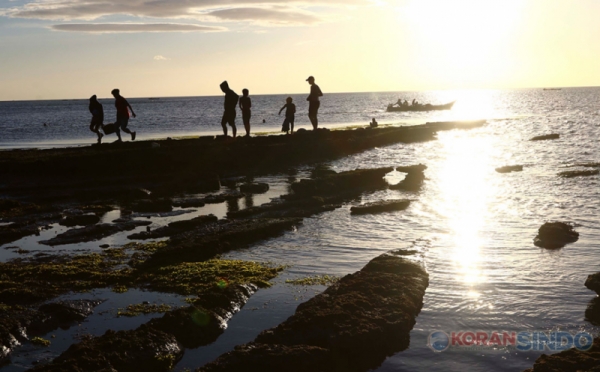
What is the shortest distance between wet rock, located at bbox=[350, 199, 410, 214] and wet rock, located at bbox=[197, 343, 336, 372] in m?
8.24

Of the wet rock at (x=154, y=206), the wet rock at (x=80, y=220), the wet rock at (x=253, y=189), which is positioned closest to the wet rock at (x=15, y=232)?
the wet rock at (x=80, y=220)

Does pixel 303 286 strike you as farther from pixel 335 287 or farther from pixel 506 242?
pixel 506 242

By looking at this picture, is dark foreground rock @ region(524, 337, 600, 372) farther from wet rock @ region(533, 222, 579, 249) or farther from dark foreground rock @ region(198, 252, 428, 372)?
wet rock @ region(533, 222, 579, 249)

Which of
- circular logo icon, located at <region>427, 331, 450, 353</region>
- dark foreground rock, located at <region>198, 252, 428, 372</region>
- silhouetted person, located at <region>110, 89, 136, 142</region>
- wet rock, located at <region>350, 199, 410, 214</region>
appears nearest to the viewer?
dark foreground rock, located at <region>198, 252, 428, 372</region>

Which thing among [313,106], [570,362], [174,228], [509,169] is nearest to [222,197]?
[174,228]

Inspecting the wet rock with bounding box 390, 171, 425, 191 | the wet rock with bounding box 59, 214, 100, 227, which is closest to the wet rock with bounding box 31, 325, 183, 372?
Answer: the wet rock with bounding box 59, 214, 100, 227

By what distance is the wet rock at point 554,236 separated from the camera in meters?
10.5

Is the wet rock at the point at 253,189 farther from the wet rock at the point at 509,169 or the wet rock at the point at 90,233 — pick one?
the wet rock at the point at 509,169

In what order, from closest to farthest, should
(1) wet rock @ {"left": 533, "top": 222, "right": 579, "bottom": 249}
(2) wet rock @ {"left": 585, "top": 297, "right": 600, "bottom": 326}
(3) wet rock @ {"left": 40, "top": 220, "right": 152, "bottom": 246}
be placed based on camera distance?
(2) wet rock @ {"left": 585, "top": 297, "right": 600, "bottom": 326} < (1) wet rock @ {"left": 533, "top": 222, "right": 579, "bottom": 249} < (3) wet rock @ {"left": 40, "top": 220, "right": 152, "bottom": 246}

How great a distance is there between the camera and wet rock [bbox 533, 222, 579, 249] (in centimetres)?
1049

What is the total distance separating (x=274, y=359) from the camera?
5328 mm

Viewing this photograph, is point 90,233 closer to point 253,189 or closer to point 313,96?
point 253,189

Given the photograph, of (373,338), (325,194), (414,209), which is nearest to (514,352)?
(373,338)

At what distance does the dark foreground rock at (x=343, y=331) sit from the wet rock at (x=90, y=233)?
603 cm
